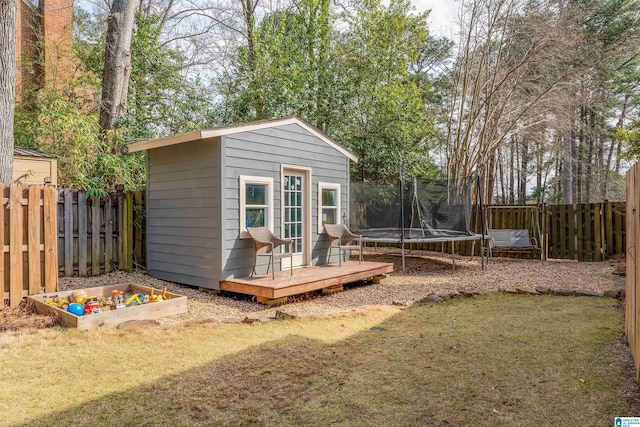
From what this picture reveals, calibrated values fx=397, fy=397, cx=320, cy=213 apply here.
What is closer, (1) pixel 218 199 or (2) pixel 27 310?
(2) pixel 27 310

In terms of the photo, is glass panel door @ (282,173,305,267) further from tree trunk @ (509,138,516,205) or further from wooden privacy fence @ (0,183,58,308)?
tree trunk @ (509,138,516,205)

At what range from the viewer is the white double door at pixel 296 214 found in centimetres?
650

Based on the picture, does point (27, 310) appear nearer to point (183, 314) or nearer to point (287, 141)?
point (183, 314)

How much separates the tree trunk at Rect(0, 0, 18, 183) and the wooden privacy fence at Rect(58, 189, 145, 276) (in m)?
1.28

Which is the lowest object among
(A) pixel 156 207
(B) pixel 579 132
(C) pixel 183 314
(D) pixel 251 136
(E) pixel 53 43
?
(C) pixel 183 314

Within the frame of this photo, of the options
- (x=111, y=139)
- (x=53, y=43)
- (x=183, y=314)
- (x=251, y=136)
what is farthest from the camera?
(x=53, y=43)

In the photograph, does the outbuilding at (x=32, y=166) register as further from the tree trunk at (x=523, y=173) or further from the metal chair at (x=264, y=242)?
the tree trunk at (x=523, y=173)

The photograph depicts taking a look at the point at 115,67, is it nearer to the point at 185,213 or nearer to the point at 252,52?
the point at 252,52

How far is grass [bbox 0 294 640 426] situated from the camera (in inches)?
86.5

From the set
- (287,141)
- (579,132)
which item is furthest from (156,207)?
(579,132)

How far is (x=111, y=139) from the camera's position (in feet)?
27.2

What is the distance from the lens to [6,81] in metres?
4.94

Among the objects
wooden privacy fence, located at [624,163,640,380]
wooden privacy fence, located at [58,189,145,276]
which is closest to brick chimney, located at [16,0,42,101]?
wooden privacy fence, located at [58,189,145,276]

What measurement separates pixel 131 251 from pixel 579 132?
15838 mm
